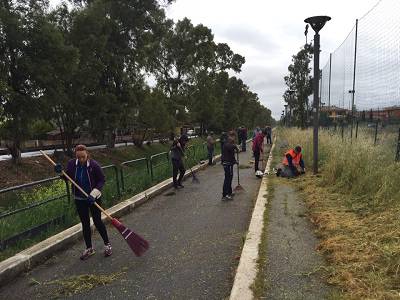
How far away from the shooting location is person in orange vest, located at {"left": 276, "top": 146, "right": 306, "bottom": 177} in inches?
499

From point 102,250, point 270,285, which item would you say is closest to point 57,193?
point 102,250

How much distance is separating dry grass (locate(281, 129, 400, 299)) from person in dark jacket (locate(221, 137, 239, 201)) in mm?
1711

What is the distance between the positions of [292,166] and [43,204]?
7.66 metres

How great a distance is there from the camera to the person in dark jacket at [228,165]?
1012 centimetres

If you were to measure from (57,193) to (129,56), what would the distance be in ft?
66.4

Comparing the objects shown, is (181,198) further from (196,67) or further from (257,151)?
(196,67)

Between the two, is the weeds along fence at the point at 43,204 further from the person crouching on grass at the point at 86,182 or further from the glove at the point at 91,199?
the glove at the point at 91,199

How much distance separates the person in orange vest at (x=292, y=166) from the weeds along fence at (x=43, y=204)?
13.5 ft

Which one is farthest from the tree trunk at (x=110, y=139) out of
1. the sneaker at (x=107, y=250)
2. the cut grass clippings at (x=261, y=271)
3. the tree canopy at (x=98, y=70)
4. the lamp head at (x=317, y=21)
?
the sneaker at (x=107, y=250)

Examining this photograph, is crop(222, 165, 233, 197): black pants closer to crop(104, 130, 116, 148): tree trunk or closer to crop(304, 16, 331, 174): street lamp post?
crop(304, 16, 331, 174): street lamp post

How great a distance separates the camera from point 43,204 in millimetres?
7238

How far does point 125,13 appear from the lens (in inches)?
1054

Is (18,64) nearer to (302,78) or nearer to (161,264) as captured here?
(161,264)

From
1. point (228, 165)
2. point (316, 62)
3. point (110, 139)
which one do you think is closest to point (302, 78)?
point (110, 139)
